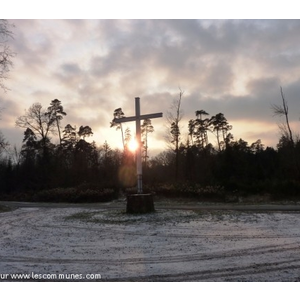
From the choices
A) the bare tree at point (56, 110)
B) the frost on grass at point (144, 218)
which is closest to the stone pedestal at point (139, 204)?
the frost on grass at point (144, 218)

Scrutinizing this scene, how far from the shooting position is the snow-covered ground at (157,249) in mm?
6352

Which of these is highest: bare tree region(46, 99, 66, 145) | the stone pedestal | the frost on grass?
bare tree region(46, 99, 66, 145)

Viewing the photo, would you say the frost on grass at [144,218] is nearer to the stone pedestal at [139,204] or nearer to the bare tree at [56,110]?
the stone pedestal at [139,204]

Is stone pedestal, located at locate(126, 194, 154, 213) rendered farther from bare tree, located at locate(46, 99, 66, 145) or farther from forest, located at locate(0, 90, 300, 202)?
bare tree, located at locate(46, 99, 66, 145)

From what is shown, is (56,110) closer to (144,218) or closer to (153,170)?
(153,170)

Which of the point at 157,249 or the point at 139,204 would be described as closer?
the point at 157,249

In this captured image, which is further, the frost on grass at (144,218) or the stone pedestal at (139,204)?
the stone pedestal at (139,204)

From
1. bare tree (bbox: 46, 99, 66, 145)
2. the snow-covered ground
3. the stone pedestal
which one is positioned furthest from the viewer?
bare tree (bbox: 46, 99, 66, 145)

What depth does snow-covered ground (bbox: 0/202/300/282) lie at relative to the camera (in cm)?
635

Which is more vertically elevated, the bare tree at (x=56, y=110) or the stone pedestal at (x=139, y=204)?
the bare tree at (x=56, y=110)

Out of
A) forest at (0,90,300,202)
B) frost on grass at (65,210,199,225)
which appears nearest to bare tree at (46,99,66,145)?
forest at (0,90,300,202)

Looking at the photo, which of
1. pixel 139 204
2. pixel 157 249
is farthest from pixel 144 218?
pixel 157 249

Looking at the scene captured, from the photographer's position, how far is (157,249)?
8.48 metres

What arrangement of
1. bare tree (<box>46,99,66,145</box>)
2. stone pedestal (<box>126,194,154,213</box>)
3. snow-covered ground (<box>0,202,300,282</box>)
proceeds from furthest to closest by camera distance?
bare tree (<box>46,99,66,145</box>) → stone pedestal (<box>126,194,154,213</box>) → snow-covered ground (<box>0,202,300,282</box>)
